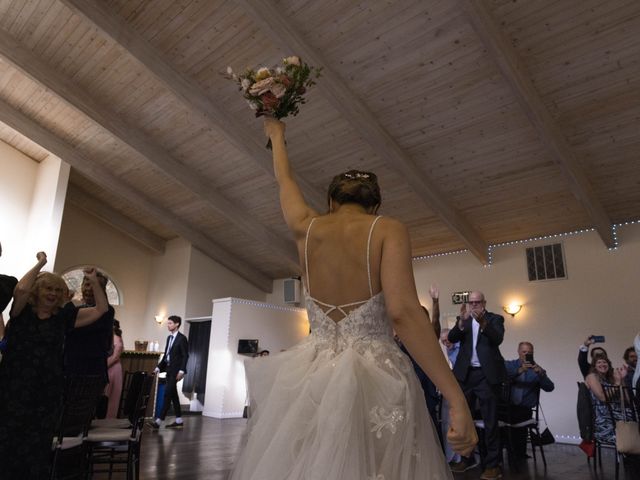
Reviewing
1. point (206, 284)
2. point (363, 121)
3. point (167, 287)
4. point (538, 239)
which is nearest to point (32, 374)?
point (363, 121)

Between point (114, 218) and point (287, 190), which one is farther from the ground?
point (114, 218)

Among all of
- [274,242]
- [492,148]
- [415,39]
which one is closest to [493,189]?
[492,148]

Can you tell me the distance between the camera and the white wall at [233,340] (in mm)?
9039

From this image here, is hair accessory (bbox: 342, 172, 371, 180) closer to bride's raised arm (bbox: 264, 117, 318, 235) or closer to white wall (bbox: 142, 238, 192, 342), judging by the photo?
bride's raised arm (bbox: 264, 117, 318, 235)

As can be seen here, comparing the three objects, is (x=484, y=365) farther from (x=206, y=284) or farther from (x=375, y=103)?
(x=206, y=284)

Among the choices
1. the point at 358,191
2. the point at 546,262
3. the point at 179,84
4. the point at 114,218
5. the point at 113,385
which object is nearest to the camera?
the point at 358,191

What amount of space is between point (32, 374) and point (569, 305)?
7.52 meters

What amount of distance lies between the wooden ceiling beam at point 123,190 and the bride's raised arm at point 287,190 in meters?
8.79

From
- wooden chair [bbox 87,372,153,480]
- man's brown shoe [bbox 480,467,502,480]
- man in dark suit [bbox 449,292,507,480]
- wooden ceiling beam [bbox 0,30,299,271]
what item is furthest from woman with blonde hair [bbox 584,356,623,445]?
wooden ceiling beam [bbox 0,30,299,271]

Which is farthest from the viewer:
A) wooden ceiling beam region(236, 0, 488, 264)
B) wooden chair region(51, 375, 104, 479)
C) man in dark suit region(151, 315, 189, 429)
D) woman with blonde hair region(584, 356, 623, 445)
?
man in dark suit region(151, 315, 189, 429)

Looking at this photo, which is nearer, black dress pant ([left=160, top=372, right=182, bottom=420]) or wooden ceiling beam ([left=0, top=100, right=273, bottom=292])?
black dress pant ([left=160, top=372, right=182, bottom=420])

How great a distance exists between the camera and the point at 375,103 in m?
6.48

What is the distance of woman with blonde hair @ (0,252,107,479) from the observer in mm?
2285

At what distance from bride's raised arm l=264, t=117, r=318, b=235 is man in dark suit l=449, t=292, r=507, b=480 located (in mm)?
2982
